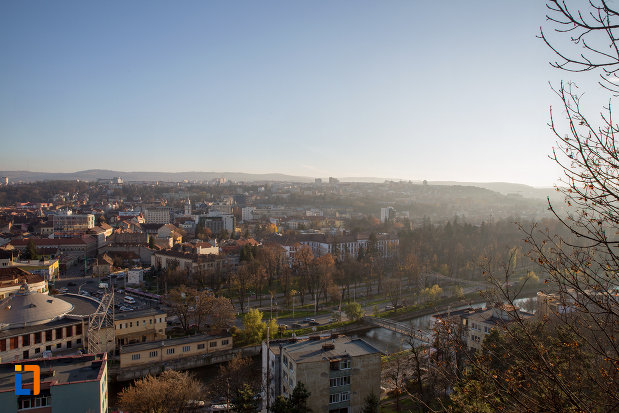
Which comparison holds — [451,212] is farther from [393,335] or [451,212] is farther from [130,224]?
[393,335]

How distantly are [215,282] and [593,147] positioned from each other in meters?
12.4

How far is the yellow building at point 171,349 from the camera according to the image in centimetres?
767

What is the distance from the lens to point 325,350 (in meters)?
5.78

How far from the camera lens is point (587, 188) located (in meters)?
1.54

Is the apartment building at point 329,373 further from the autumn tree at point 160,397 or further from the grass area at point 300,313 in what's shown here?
the grass area at point 300,313

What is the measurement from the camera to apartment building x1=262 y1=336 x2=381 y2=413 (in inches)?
212

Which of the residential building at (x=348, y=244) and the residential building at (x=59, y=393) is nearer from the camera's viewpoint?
the residential building at (x=59, y=393)

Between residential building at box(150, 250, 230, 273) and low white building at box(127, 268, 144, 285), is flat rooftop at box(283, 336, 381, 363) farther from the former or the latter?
low white building at box(127, 268, 144, 285)

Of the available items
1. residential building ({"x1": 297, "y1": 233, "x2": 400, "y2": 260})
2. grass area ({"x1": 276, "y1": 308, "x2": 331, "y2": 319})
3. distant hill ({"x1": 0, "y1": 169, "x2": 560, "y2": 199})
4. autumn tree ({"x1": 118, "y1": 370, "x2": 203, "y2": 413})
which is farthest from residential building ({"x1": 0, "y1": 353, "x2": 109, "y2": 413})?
distant hill ({"x1": 0, "y1": 169, "x2": 560, "y2": 199})

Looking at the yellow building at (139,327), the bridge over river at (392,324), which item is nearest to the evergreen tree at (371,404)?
the bridge over river at (392,324)

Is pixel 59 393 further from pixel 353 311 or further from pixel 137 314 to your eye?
pixel 353 311

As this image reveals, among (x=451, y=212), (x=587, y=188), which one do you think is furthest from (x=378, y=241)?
(x=451, y=212)

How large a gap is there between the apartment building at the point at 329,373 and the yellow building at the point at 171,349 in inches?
109

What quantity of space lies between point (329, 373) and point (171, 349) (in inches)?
153
